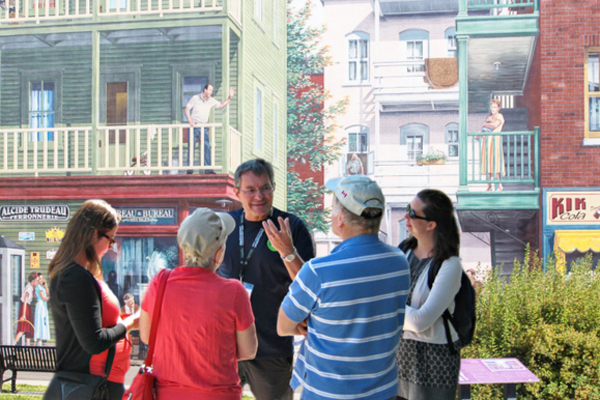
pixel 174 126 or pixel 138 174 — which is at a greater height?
pixel 174 126

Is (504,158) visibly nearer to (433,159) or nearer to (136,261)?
(433,159)

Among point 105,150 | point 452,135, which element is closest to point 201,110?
point 105,150

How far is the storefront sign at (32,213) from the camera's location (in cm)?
683

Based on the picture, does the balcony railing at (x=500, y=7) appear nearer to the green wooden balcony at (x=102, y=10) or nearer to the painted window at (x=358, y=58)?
the painted window at (x=358, y=58)

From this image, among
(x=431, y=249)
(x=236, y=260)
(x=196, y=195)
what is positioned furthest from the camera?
(x=196, y=195)

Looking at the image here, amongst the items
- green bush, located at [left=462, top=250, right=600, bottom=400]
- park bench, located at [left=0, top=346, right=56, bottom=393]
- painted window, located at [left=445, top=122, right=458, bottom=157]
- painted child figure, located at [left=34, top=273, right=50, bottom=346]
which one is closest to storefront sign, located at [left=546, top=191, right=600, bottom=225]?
green bush, located at [left=462, top=250, right=600, bottom=400]

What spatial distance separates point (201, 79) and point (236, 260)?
3.97 metres

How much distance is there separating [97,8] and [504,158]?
14.6 feet

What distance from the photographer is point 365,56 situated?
621 centimetres

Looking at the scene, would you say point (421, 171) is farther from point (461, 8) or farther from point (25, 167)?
point (25, 167)

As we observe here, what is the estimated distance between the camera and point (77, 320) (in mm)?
2449

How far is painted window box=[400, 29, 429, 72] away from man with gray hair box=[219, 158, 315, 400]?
3289 millimetres

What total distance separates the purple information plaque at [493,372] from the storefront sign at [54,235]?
182 inches

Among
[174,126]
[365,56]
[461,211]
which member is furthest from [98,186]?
[461,211]
